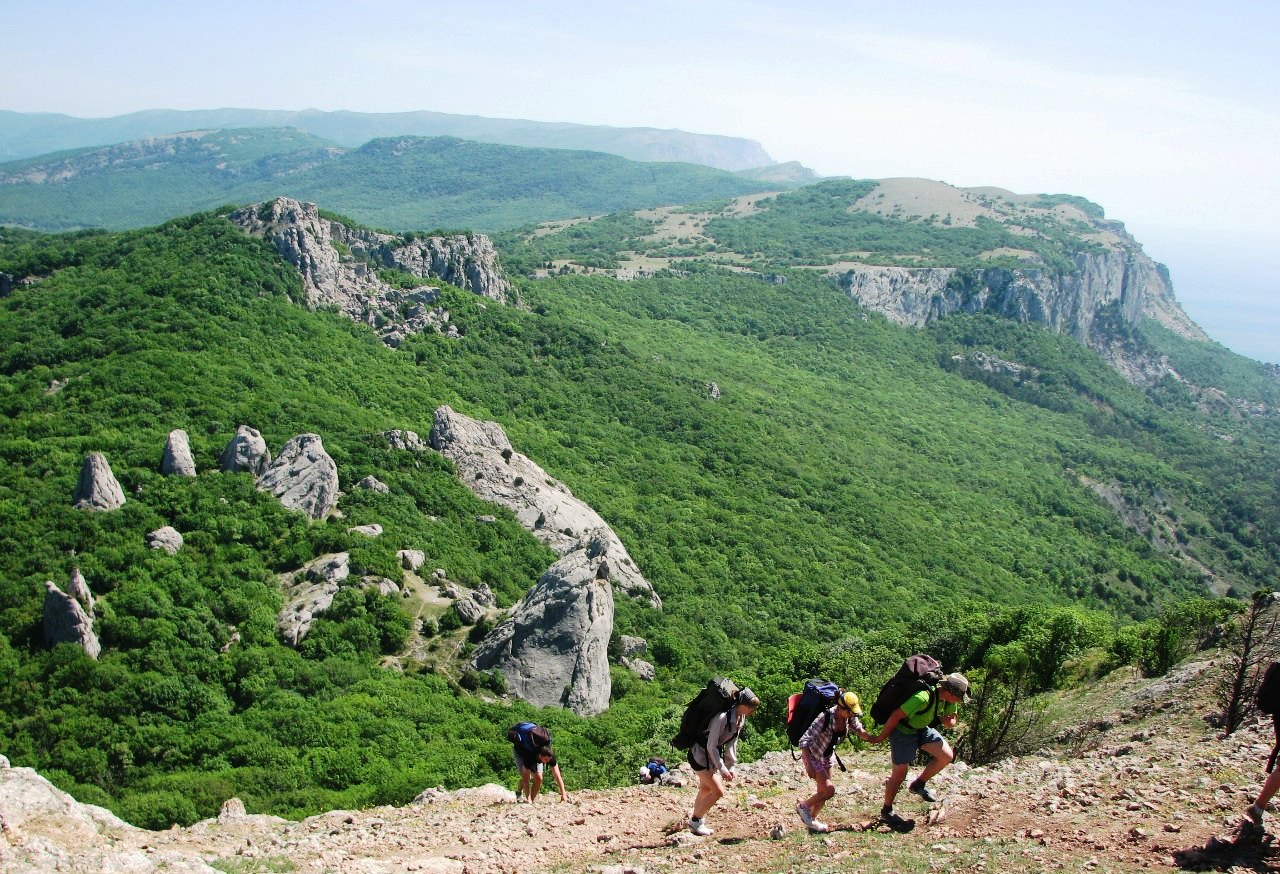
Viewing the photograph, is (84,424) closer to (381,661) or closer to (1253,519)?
(381,661)

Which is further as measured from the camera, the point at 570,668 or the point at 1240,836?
the point at 570,668

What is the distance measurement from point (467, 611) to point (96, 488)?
1698 cm

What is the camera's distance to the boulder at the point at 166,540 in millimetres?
34672

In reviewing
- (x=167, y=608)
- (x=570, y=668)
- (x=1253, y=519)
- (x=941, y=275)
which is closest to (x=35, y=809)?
(x=167, y=608)

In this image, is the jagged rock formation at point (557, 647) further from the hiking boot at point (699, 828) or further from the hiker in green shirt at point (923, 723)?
the hiker in green shirt at point (923, 723)

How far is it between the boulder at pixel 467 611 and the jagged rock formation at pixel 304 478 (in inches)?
361

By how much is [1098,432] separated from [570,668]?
126m

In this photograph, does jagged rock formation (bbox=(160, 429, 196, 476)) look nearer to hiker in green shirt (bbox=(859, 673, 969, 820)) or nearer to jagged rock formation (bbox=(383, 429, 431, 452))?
jagged rock formation (bbox=(383, 429, 431, 452))

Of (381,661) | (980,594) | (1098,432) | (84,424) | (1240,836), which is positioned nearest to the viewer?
(1240,836)

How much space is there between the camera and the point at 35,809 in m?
11.8

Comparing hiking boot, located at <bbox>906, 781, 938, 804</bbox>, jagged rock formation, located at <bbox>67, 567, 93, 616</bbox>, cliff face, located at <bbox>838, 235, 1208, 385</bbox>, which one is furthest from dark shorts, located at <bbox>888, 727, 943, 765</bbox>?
cliff face, located at <bbox>838, 235, 1208, 385</bbox>

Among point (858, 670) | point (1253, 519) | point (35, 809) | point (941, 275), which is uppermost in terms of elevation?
Result: point (941, 275)

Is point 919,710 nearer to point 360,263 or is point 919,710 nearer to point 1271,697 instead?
point 1271,697

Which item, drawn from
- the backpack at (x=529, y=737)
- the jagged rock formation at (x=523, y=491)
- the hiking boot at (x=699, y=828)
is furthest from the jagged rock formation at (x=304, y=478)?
Answer: the hiking boot at (x=699, y=828)
